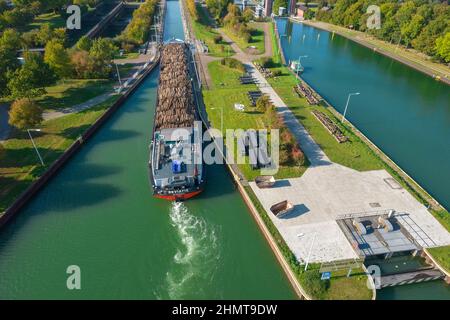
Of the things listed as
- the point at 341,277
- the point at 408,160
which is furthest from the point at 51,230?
the point at 408,160

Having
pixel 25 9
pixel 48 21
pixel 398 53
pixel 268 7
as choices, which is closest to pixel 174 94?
pixel 398 53

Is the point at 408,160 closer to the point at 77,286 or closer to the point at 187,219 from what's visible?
the point at 187,219

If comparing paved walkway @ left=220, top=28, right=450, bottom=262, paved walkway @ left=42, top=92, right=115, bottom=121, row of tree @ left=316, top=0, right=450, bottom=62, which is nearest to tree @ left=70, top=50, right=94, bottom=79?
paved walkway @ left=42, top=92, right=115, bottom=121

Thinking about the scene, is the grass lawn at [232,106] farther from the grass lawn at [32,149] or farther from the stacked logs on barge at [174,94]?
the grass lawn at [32,149]

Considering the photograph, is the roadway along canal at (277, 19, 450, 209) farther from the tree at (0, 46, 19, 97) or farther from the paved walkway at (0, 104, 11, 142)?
the tree at (0, 46, 19, 97)

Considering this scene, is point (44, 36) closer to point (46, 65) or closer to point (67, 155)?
point (46, 65)
